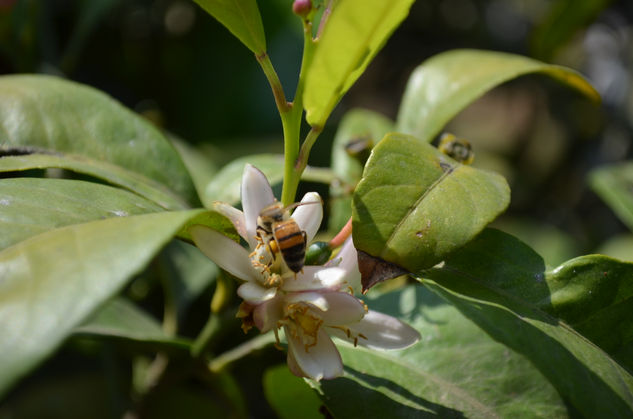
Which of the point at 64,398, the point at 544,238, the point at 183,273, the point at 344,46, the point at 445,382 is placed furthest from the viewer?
the point at 544,238

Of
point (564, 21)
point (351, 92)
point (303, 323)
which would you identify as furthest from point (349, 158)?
point (351, 92)

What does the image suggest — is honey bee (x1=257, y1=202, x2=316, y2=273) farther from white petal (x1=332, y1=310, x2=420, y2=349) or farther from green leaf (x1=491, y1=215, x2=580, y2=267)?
green leaf (x1=491, y1=215, x2=580, y2=267)

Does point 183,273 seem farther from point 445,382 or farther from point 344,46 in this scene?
point 344,46

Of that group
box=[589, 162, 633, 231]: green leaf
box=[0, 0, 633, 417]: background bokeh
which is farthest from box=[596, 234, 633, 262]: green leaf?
box=[589, 162, 633, 231]: green leaf

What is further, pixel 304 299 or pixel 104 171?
pixel 104 171

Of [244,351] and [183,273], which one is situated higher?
[244,351]
